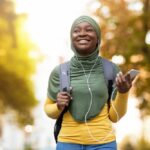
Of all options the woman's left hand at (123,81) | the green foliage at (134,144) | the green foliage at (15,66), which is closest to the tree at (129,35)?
the green foliage at (15,66)

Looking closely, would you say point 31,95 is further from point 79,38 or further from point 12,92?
point 79,38

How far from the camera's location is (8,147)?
54.1 feet

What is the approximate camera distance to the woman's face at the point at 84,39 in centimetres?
321

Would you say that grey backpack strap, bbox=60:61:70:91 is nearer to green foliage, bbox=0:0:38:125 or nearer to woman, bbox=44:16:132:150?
woman, bbox=44:16:132:150

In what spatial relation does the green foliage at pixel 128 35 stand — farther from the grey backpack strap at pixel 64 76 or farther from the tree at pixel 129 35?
the grey backpack strap at pixel 64 76

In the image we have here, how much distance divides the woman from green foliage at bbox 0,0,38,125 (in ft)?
38.9

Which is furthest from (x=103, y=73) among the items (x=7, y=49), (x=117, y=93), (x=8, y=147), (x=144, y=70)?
(x=8, y=147)

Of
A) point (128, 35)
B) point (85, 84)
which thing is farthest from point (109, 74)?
point (128, 35)

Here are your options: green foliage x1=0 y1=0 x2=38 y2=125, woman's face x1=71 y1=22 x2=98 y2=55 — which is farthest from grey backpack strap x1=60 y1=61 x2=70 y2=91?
green foliage x1=0 y1=0 x2=38 y2=125

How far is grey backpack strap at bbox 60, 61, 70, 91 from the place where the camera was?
3.14 metres

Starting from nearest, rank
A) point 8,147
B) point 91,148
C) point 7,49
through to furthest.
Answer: point 91,148 < point 7,49 < point 8,147

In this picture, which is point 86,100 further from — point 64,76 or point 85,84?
point 64,76

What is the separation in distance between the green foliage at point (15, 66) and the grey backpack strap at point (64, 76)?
1184cm

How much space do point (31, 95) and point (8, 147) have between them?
5.93 ft
